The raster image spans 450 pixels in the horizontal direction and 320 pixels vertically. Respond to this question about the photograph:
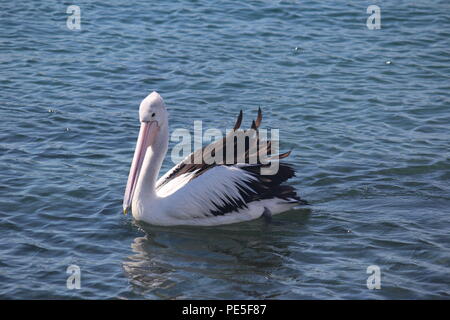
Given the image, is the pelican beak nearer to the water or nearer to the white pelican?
the white pelican

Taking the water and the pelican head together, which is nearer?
the water

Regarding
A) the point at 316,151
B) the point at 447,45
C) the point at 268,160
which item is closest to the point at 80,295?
the point at 268,160

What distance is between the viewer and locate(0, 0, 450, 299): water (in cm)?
676

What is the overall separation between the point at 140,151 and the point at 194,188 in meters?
0.62

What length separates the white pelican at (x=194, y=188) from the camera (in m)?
7.55

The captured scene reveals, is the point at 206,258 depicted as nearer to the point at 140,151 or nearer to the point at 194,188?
the point at 194,188

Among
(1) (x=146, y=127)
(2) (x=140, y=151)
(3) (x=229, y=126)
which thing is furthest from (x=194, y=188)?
(3) (x=229, y=126)

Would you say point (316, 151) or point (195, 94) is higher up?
point (195, 94)

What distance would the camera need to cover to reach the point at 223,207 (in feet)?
25.2

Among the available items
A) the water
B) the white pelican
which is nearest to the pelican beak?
the white pelican

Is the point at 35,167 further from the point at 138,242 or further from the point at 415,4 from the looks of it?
the point at 415,4

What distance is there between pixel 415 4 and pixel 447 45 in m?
1.92

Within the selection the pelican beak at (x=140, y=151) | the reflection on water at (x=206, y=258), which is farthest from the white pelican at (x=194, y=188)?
the reflection on water at (x=206, y=258)

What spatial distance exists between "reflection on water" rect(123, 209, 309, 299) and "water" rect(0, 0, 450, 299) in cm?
2
